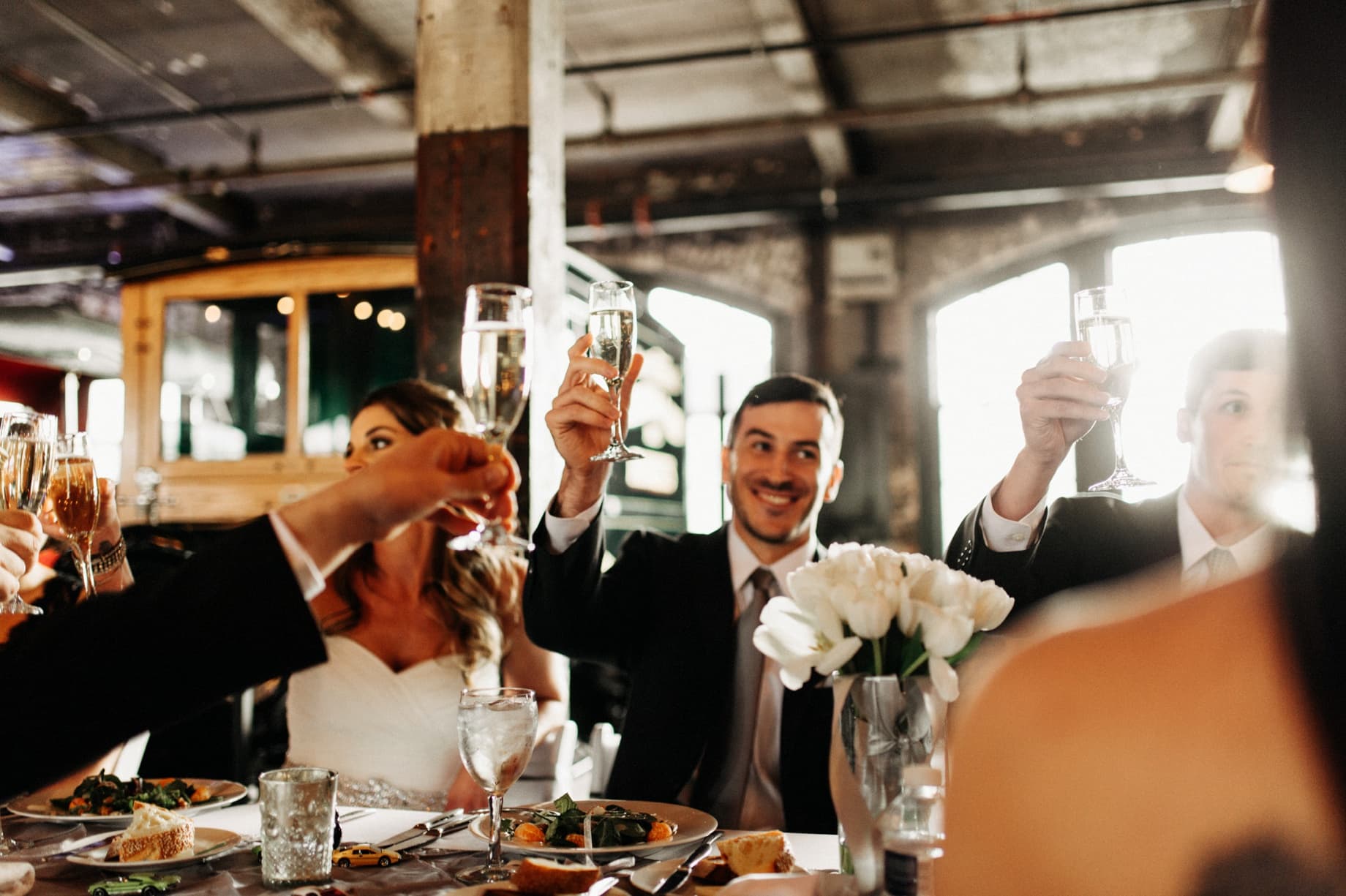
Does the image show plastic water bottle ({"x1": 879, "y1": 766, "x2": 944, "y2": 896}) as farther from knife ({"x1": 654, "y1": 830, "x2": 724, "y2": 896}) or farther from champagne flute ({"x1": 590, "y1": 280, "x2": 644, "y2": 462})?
champagne flute ({"x1": 590, "y1": 280, "x2": 644, "y2": 462})

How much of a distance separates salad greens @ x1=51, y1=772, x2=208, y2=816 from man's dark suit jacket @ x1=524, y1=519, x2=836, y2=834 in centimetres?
76

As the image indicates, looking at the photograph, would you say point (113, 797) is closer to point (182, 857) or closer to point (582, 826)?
point (182, 857)

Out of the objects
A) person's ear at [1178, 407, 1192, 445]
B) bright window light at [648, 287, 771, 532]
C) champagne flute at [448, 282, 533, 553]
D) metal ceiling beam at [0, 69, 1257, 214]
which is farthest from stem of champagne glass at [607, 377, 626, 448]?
bright window light at [648, 287, 771, 532]

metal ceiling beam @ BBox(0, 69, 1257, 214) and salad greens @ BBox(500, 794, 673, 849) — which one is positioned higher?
metal ceiling beam @ BBox(0, 69, 1257, 214)

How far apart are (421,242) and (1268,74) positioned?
2.47 metres

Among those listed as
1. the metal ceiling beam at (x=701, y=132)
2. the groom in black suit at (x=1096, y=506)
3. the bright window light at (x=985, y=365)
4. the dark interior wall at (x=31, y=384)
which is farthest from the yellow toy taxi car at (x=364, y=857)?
the dark interior wall at (x=31, y=384)

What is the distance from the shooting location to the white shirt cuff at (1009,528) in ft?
5.74

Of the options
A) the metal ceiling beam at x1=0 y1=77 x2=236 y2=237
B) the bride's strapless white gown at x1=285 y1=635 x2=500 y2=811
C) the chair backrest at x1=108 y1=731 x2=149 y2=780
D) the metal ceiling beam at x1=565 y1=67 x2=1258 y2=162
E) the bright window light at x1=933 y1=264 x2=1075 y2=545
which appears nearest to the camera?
the chair backrest at x1=108 y1=731 x2=149 y2=780

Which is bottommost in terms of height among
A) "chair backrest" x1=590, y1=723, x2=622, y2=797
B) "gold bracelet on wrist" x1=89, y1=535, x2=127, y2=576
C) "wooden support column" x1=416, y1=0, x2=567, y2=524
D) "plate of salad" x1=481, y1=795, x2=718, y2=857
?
"chair backrest" x1=590, y1=723, x2=622, y2=797

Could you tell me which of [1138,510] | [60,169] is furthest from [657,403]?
[1138,510]

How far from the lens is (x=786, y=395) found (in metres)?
2.62

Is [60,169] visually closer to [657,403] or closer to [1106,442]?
[657,403]

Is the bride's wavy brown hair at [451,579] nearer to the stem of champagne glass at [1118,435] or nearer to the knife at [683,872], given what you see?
the knife at [683,872]

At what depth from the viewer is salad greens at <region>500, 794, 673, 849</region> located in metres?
1.40
